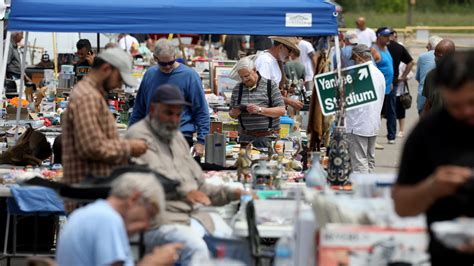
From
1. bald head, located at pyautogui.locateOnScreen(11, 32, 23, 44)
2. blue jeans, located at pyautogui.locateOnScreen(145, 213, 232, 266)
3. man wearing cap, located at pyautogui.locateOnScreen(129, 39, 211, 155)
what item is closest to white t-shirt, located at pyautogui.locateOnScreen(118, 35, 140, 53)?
bald head, located at pyautogui.locateOnScreen(11, 32, 23, 44)

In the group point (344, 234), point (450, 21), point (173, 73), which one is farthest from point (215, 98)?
point (450, 21)

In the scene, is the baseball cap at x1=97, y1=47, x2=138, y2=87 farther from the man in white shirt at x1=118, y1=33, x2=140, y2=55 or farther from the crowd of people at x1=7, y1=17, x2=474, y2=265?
the man in white shirt at x1=118, y1=33, x2=140, y2=55

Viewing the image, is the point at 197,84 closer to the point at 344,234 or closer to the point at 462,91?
the point at 344,234

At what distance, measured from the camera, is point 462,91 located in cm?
442

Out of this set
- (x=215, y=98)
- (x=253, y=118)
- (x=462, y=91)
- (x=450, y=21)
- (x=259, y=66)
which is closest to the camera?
(x=462, y=91)

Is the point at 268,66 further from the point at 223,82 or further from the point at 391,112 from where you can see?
the point at 391,112

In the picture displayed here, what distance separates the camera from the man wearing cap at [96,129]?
6.55m

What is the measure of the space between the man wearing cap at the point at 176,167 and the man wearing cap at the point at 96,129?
0.18 m

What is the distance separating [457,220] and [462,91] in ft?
1.73

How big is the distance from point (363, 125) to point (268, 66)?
7.25 feet

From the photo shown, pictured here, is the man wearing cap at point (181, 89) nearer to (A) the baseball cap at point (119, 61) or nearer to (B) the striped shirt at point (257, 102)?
(B) the striped shirt at point (257, 102)

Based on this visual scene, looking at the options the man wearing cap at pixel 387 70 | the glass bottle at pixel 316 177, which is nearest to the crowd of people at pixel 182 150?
the glass bottle at pixel 316 177

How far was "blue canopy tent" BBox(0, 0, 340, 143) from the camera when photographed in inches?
356

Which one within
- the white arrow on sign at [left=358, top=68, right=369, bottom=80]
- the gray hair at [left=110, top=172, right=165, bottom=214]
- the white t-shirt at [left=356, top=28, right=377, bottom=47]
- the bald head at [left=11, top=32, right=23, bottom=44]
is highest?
the white arrow on sign at [left=358, top=68, right=369, bottom=80]
